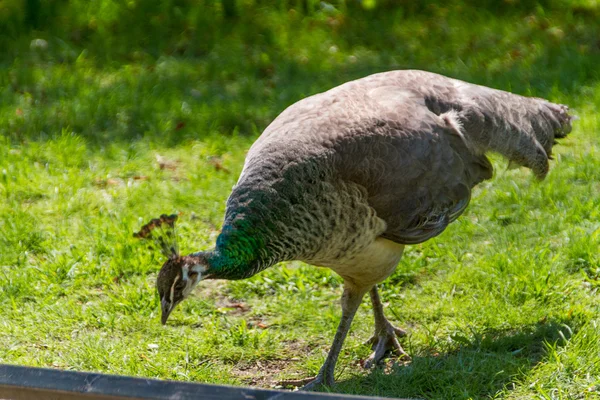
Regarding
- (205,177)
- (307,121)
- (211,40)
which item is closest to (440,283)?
(307,121)

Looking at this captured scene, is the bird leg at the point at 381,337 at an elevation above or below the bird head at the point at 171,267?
below

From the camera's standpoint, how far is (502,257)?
4.95m

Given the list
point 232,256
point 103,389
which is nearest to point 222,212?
point 232,256

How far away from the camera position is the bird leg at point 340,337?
425 cm

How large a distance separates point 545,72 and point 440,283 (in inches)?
132

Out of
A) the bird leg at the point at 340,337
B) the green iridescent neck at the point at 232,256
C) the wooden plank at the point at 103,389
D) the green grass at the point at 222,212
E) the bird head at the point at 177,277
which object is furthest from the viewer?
the green grass at the point at 222,212

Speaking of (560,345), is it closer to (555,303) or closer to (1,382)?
(555,303)

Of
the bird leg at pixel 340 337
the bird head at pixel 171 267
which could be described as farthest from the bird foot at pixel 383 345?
the bird head at pixel 171 267

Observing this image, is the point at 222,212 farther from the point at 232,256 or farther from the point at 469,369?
the point at 469,369

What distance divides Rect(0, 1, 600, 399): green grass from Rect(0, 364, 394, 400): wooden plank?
1.91 meters

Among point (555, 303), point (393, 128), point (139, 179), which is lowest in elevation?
point (139, 179)

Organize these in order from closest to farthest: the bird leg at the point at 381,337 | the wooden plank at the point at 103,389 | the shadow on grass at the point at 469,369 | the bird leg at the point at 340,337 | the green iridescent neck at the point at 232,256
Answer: the wooden plank at the point at 103,389, the green iridescent neck at the point at 232,256, the shadow on grass at the point at 469,369, the bird leg at the point at 340,337, the bird leg at the point at 381,337

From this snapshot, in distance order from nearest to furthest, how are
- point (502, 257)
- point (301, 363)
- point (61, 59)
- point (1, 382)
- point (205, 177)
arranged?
point (1, 382)
point (301, 363)
point (502, 257)
point (205, 177)
point (61, 59)

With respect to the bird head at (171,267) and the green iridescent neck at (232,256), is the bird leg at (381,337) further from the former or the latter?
the bird head at (171,267)
